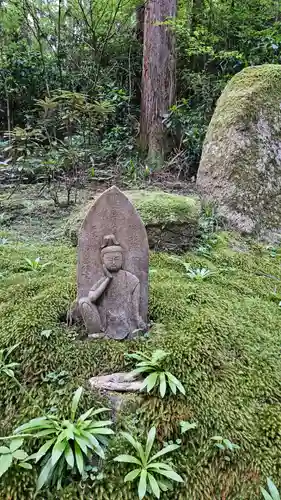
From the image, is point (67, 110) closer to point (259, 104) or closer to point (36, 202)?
point (36, 202)

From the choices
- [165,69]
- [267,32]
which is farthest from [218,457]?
[267,32]

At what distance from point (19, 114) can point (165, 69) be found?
144 inches

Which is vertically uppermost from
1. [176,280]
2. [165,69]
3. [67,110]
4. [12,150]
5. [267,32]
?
[267,32]

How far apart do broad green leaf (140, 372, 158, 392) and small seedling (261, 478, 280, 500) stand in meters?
0.68

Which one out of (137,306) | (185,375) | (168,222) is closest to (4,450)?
(185,375)

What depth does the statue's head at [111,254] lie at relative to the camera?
236 centimetres

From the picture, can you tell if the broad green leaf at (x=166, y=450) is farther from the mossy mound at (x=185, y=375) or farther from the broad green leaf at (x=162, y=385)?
the broad green leaf at (x=162, y=385)

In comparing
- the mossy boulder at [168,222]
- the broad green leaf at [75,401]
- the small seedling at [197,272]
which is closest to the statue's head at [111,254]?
the broad green leaf at [75,401]

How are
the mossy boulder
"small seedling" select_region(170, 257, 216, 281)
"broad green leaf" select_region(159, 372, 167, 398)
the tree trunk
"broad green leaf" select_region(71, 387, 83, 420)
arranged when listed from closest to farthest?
"broad green leaf" select_region(71, 387, 83, 420) < "broad green leaf" select_region(159, 372, 167, 398) < "small seedling" select_region(170, 257, 216, 281) < the mossy boulder < the tree trunk

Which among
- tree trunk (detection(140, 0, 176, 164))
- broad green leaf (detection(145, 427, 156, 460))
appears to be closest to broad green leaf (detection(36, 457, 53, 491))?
broad green leaf (detection(145, 427, 156, 460))

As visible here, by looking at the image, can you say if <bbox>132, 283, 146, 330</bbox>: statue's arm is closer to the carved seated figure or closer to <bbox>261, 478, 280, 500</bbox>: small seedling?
the carved seated figure

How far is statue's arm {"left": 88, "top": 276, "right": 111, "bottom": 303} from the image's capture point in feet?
7.80

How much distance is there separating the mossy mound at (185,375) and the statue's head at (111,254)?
0.48 m

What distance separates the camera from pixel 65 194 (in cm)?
610
